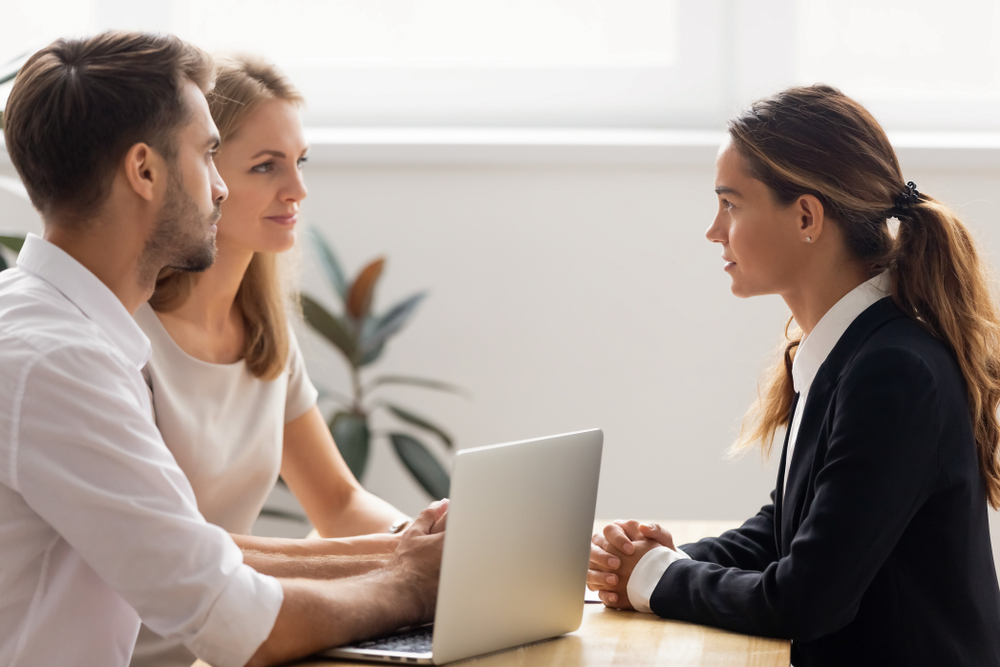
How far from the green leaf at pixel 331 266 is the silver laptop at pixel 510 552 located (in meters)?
1.61

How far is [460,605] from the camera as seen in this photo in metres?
1.09

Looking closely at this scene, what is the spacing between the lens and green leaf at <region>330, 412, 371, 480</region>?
2.65 m

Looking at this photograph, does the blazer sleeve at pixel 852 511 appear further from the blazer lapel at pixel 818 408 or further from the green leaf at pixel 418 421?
the green leaf at pixel 418 421

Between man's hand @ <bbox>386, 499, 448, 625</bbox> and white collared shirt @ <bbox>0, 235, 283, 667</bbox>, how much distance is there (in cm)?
18

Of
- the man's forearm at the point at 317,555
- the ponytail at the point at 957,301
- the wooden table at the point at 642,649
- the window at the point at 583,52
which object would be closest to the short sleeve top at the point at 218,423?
the man's forearm at the point at 317,555

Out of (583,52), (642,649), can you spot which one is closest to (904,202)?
(642,649)

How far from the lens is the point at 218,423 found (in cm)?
168

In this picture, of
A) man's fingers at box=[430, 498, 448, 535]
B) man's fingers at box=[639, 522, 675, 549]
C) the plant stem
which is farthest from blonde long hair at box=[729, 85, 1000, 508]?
the plant stem

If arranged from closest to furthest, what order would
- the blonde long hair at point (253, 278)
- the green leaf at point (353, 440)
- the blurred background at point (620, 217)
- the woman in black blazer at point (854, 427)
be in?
the woman in black blazer at point (854, 427) < the blonde long hair at point (253, 278) < the green leaf at point (353, 440) < the blurred background at point (620, 217)

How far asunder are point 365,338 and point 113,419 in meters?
1.73

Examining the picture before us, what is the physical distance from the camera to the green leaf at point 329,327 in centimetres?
271

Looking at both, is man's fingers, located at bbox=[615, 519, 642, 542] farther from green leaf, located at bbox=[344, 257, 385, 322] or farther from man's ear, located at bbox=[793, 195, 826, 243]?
green leaf, located at bbox=[344, 257, 385, 322]

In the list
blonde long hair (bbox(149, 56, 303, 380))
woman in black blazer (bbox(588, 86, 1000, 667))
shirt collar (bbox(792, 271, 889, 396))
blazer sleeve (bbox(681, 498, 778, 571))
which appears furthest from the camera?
blonde long hair (bbox(149, 56, 303, 380))

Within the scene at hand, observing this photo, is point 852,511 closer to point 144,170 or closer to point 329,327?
point 144,170
